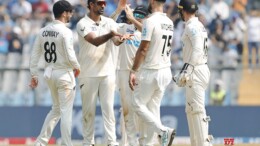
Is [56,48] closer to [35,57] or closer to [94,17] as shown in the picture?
[35,57]

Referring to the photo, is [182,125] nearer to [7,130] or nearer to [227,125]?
[227,125]

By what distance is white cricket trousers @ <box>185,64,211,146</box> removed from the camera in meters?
14.6

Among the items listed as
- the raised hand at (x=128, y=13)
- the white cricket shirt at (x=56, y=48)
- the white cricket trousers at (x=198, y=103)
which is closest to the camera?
the white cricket trousers at (x=198, y=103)

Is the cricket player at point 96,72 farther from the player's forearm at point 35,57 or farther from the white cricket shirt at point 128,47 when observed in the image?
the white cricket shirt at point 128,47

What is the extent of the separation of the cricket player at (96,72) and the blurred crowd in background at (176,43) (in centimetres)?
733

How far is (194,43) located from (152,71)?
2.84ft

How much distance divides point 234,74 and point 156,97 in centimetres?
874

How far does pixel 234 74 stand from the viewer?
76.6ft

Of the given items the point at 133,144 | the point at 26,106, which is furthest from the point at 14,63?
the point at 133,144

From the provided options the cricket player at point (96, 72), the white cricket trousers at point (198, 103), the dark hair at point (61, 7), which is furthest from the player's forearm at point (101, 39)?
the white cricket trousers at point (198, 103)

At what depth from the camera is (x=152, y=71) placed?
48.4ft

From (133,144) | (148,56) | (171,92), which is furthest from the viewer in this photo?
(171,92)

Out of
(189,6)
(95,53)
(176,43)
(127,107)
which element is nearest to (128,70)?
(127,107)

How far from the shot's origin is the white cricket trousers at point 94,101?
50.4 ft
